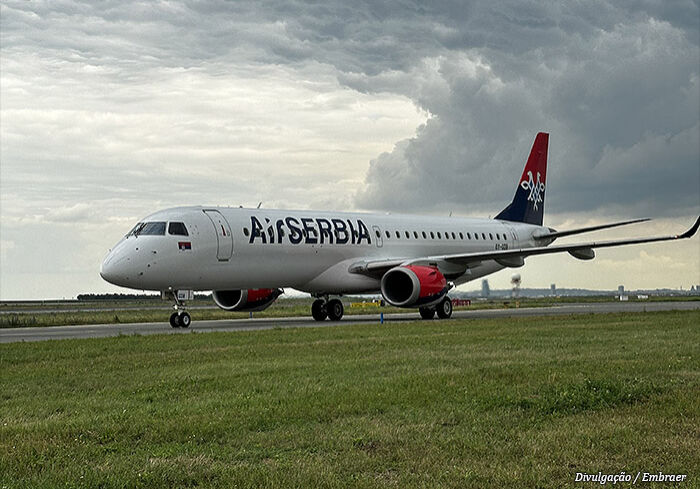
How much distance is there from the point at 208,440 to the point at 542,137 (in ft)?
128

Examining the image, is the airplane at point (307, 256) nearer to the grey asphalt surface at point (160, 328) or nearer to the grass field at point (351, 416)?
the grey asphalt surface at point (160, 328)

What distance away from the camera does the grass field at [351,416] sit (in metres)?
7.10

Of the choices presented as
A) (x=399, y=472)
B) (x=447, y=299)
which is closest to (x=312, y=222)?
(x=447, y=299)

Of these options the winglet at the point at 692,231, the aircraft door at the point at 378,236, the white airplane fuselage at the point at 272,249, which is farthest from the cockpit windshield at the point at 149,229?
the winglet at the point at 692,231

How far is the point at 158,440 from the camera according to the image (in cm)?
832

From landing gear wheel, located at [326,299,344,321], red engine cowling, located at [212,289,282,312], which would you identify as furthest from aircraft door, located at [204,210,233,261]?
landing gear wheel, located at [326,299,344,321]

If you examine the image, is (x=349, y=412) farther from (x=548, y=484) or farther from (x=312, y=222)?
(x=312, y=222)

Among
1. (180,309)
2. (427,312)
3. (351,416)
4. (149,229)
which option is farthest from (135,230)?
(351,416)

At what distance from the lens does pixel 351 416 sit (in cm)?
941

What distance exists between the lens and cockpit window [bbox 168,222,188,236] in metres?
27.2

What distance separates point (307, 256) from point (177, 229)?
556cm

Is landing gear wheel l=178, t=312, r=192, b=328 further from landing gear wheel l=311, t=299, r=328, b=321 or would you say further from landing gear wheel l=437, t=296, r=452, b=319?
landing gear wheel l=437, t=296, r=452, b=319

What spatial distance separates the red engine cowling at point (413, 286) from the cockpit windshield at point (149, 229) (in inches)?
340

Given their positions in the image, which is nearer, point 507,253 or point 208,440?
point 208,440
